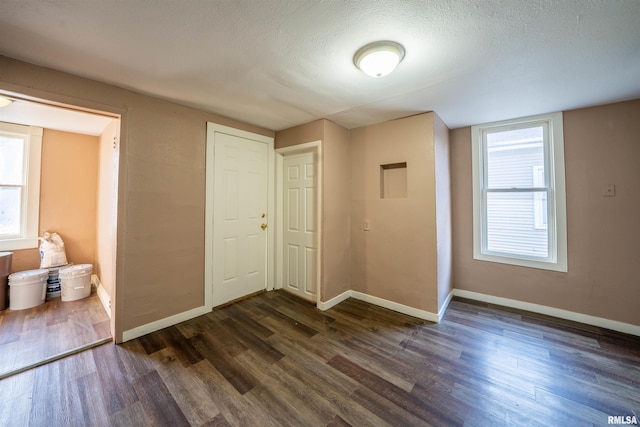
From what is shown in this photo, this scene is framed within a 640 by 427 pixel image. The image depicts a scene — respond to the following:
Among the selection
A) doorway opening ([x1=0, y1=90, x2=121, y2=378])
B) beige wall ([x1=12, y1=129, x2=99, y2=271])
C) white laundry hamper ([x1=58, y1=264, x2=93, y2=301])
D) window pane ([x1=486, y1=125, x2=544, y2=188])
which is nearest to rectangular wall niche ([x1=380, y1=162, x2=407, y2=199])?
window pane ([x1=486, y1=125, x2=544, y2=188])

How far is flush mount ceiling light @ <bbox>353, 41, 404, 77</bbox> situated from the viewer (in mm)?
1566

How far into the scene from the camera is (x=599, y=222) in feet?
8.23

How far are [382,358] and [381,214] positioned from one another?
1.63 m

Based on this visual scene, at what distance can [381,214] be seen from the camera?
305cm

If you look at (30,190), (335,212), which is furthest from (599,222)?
(30,190)

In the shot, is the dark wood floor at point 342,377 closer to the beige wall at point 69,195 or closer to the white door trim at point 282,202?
the white door trim at point 282,202

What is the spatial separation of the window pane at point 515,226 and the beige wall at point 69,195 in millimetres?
5785

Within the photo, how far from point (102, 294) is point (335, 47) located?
3984 mm

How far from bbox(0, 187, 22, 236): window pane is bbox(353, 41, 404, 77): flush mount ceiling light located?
15.0ft

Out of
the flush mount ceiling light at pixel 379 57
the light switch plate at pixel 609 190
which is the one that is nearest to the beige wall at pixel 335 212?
the flush mount ceiling light at pixel 379 57

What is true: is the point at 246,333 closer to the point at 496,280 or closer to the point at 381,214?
the point at 381,214

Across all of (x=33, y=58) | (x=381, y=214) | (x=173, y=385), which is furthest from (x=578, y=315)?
(x=33, y=58)

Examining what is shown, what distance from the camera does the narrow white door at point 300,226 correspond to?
125 inches

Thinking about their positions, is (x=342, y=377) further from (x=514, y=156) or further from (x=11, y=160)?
(x=11, y=160)
